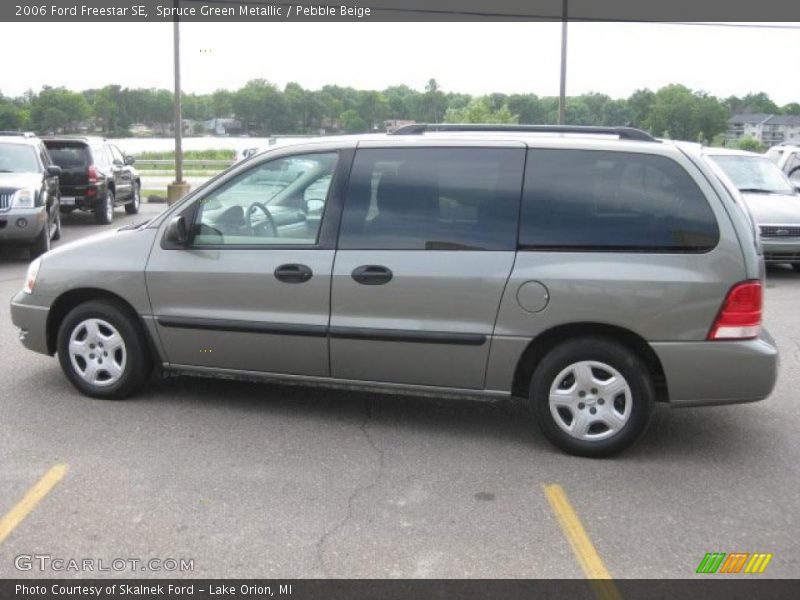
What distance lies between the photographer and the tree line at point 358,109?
29.4 feet

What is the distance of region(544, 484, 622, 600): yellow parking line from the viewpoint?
11.1 ft

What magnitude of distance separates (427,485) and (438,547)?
707 mm

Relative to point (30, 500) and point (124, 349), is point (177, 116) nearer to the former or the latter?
point (124, 349)

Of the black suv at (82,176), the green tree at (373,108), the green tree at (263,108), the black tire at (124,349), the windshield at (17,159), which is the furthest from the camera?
the black suv at (82,176)

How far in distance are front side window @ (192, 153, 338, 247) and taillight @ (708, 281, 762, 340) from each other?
2.36m

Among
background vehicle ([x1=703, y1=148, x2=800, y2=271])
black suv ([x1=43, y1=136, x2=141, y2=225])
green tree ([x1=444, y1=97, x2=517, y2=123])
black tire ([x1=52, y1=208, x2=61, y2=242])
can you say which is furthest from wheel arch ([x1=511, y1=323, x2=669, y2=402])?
black suv ([x1=43, y1=136, x2=141, y2=225])

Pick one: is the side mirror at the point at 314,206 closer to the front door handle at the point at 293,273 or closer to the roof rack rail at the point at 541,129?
the front door handle at the point at 293,273

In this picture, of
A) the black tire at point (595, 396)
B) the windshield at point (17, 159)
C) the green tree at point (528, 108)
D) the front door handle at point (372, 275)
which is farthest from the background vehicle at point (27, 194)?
the black tire at point (595, 396)

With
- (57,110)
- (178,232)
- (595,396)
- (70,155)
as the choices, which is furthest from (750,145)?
(57,110)

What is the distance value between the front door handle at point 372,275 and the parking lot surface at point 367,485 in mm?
931

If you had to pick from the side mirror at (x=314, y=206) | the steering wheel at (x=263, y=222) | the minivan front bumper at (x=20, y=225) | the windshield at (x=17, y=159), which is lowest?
the minivan front bumper at (x=20, y=225)

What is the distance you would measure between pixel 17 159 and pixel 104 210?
4689 millimetres
